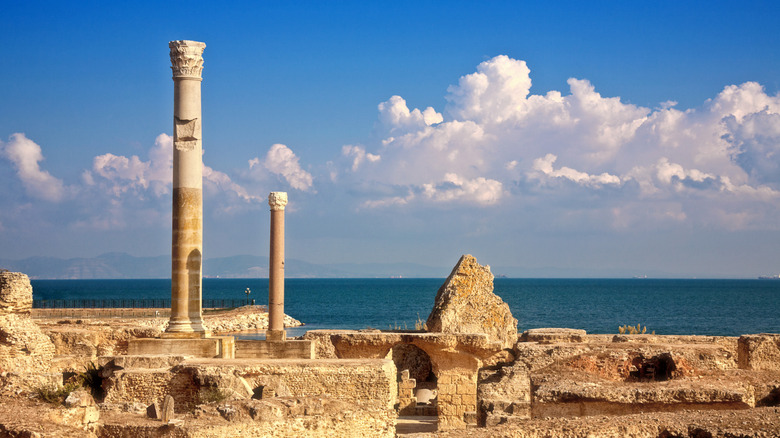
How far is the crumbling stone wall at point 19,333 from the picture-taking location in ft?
50.6

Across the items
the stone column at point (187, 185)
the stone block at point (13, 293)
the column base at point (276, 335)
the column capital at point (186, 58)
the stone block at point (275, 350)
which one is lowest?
the stone block at point (275, 350)

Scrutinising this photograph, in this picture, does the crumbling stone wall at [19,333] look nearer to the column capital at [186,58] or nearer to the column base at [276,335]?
the column base at [276,335]

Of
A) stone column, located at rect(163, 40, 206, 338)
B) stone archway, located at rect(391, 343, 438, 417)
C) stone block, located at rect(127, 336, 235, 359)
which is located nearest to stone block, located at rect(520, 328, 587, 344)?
stone archway, located at rect(391, 343, 438, 417)

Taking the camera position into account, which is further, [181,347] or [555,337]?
[555,337]

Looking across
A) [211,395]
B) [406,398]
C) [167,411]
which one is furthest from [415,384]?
[167,411]

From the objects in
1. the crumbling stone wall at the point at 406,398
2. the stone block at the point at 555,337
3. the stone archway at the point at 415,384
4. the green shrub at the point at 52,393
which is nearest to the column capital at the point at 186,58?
the green shrub at the point at 52,393

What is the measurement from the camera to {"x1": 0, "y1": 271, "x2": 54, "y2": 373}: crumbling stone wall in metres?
15.4

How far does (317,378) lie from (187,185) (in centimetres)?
483

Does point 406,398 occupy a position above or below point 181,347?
below

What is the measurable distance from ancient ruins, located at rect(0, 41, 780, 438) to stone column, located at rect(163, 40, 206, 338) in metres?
0.03

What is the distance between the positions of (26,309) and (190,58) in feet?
18.6

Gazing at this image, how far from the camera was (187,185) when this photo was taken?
16.7m

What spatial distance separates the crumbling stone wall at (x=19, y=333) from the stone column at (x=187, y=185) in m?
2.35

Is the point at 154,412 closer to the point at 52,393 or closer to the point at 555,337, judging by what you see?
the point at 52,393
